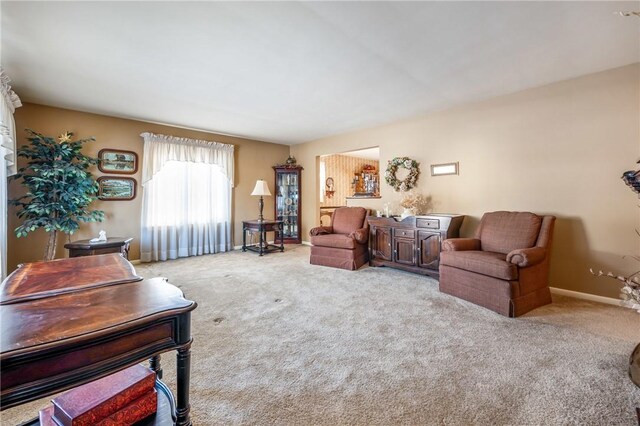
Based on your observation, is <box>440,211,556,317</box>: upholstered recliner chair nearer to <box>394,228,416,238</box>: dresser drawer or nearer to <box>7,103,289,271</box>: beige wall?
<box>394,228,416,238</box>: dresser drawer

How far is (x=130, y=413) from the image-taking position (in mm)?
1134

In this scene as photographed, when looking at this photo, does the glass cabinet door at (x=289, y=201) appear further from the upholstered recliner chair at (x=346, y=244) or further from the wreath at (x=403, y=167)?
the wreath at (x=403, y=167)

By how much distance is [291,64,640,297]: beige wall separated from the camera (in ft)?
9.65

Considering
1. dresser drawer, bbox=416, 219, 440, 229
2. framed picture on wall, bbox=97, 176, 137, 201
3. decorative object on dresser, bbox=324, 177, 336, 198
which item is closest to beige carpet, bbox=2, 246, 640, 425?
dresser drawer, bbox=416, 219, 440, 229

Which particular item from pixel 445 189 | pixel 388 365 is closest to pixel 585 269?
pixel 445 189

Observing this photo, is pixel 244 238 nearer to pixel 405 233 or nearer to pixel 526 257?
pixel 405 233

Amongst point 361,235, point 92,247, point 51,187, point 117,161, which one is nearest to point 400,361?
point 361,235

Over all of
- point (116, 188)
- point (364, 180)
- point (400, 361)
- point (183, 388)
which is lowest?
point (400, 361)

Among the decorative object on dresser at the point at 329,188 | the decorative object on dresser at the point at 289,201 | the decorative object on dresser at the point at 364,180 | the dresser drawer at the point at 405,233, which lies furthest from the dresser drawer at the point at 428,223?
the decorative object on dresser at the point at 364,180

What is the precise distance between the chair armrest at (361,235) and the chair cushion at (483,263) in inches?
55.8

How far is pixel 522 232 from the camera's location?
3156mm

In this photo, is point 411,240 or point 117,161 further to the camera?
point 117,161

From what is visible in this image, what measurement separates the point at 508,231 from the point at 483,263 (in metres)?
0.76

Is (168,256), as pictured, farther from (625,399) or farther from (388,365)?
(625,399)
